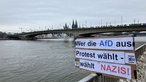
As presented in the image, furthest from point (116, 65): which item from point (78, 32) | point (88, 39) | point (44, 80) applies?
point (78, 32)

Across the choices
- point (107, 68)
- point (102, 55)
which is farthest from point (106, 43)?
point (107, 68)

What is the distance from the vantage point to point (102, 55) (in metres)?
3.47

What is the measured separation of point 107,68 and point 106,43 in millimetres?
477

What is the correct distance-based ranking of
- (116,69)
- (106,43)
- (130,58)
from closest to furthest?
(130,58)
(116,69)
(106,43)

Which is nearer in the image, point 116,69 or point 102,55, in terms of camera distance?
point 116,69

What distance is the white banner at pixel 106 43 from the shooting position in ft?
10.1

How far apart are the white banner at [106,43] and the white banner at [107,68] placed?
323 mm

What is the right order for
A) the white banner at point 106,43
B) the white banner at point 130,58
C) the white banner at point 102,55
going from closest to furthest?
the white banner at point 130,58
the white banner at point 106,43
the white banner at point 102,55

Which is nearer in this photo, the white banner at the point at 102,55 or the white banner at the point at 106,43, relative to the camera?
the white banner at the point at 106,43

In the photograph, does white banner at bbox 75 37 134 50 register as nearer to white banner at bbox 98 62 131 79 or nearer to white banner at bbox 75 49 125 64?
white banner at bbox 75 49 125 64

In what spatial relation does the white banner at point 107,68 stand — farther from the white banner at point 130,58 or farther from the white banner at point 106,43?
the white banner at point 106,43

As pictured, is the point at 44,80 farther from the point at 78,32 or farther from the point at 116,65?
the point at 78,32

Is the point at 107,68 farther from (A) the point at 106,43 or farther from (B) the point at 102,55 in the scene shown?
(A) the point at 106,43

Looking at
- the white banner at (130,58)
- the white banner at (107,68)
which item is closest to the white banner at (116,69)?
the white banner at (107,68)
